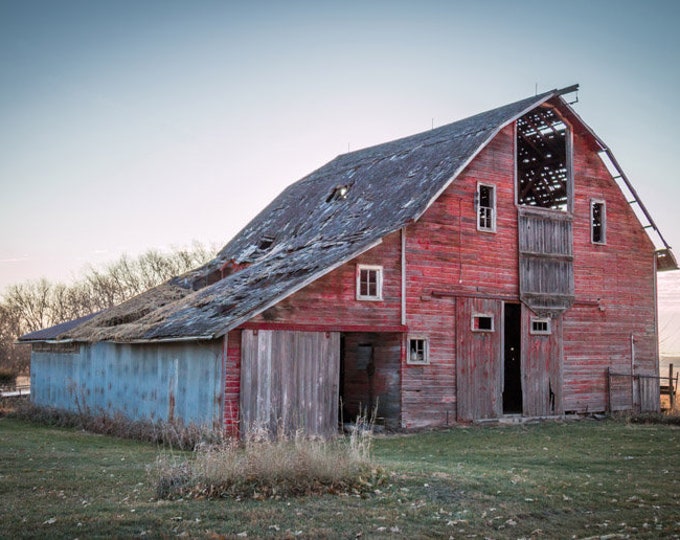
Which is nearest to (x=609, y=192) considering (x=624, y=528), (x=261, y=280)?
(x=261, y=280)

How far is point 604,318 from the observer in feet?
88.0

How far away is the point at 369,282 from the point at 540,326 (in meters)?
6.55

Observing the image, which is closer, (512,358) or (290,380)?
(290,380)

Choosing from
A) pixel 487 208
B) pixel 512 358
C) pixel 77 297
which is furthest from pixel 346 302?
pixel 77 297

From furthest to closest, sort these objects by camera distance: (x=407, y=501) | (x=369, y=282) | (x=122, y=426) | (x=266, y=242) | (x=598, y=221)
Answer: (x=266, y=242)
(x=598, y=221)
(x=122, y=426)
(x=369, y=282)
(x=407, y=501)

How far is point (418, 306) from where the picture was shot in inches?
890

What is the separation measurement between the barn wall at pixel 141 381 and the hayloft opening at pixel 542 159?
13.2 m

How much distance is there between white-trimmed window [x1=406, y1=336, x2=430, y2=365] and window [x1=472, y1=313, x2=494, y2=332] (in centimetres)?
179

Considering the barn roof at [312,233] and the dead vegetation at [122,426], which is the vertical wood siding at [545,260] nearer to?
the barn roof at [312,233]

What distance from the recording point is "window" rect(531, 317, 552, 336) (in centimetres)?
2497

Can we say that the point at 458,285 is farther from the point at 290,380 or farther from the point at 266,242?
the point at 266,242

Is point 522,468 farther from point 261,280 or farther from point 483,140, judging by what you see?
point 483,140

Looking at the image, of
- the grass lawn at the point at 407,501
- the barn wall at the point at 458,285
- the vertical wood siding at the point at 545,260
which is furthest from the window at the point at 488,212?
the grass lawn at the point at 407,501

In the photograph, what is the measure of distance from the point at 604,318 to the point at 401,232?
8.58m
